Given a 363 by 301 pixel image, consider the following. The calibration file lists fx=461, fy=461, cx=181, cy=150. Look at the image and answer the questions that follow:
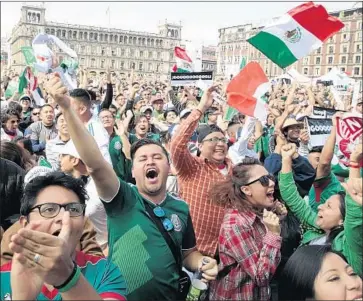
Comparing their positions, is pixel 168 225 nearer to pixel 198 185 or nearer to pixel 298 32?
pixel 198 185

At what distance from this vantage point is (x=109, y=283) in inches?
69.4

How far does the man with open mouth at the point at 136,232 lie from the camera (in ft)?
6.87

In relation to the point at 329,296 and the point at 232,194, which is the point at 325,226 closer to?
the point at 232,194

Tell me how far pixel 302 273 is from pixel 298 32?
4.34m

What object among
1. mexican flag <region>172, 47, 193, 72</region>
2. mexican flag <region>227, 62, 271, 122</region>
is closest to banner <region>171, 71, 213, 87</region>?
mexican flag <region>227, 62, 271, 122</region>

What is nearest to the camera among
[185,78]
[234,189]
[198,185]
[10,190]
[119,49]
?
[10,190]

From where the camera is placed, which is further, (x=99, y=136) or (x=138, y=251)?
(x=99, y=136)

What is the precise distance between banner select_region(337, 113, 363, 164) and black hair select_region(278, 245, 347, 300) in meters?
0.69

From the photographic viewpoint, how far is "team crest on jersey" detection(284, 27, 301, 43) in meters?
5.71

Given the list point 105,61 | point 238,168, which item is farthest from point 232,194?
point 105,61

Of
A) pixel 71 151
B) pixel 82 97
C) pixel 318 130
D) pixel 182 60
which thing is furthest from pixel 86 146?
pixel 182 60

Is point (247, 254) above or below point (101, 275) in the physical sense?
below

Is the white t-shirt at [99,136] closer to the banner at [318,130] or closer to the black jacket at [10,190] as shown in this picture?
the black jacket at [10,190]

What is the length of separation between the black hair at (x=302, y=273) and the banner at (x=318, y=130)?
2.10 m
